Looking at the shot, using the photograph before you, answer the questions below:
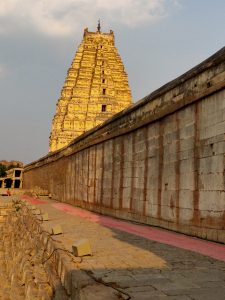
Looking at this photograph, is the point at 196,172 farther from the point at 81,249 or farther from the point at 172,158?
A: the point at 81,249

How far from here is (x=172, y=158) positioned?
407 inches

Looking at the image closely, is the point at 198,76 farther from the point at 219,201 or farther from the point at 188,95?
the point at 219,201

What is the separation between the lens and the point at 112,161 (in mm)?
15836

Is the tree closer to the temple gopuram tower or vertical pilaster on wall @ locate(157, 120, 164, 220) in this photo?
the temple gopuram tower

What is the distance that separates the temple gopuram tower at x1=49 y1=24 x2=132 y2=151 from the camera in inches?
1721

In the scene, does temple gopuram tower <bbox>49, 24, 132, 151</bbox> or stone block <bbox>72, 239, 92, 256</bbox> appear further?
temple gopuram tower <bbox>49, 24, 132, 151</bbox>

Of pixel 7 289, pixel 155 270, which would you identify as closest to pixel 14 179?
pixel 7 289

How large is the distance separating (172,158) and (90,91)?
3546 cm

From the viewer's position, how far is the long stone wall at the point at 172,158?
27.4ft

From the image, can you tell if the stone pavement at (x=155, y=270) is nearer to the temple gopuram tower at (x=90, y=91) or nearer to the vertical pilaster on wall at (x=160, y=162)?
the vertical pilaster on wall at (x=160, y=162)

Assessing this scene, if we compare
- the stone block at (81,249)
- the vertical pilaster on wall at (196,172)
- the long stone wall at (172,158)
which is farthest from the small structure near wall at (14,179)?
the stone block at (81,249)

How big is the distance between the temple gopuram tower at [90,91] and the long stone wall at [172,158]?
26009mm

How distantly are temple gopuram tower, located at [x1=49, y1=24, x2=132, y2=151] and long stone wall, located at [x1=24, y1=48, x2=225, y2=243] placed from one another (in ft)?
85.3

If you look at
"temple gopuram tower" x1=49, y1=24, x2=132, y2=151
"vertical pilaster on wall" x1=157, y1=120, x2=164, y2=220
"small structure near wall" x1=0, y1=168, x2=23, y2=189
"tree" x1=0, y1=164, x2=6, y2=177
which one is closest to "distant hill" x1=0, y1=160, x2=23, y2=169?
"tree" x1=0, y1=164, x2=6, y2=177
